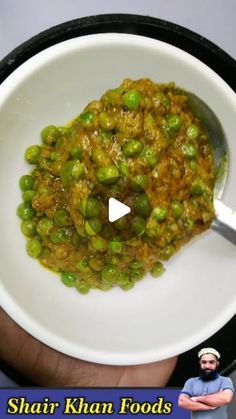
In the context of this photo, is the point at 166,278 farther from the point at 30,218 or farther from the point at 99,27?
the point at 99,27

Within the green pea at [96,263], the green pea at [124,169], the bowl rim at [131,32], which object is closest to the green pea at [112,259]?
the green pea at [96,263]

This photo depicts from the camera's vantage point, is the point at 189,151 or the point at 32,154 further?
the point at 32,154

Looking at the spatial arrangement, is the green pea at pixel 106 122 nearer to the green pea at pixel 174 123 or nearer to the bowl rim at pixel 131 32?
the green pea at pixel 174 123

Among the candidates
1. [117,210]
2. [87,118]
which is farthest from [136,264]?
[87,118]

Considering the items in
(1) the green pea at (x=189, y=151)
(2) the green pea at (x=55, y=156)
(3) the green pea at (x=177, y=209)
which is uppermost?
(1) the green pea at (x=189, y=151)

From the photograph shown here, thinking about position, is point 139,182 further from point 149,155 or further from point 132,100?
point 132,100

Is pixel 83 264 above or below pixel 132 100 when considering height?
below
